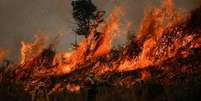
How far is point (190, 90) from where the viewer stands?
11.8m

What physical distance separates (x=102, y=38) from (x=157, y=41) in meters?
7.76

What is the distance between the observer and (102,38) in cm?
3484

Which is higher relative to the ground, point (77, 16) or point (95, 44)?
point (77, 16)

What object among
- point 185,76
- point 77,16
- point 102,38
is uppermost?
point 77,16

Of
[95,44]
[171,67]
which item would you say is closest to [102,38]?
[95,44]

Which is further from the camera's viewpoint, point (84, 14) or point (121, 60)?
point (84, 14)

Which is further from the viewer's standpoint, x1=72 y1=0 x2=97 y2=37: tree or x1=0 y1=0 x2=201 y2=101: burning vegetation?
x1=72 y1=0 x2=97 y2=37: tree

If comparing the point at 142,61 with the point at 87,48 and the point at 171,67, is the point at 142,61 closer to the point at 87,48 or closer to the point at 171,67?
the point at 171,67

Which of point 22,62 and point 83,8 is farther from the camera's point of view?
point 83,8

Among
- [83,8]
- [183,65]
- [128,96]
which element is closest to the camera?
[128,96]

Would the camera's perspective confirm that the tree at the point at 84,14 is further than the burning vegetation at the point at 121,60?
Yes

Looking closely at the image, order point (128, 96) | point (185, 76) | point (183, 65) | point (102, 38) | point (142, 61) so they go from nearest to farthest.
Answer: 1. point (128, 96)
2. point (185, 76)
3. point (183, 65)
4. point (142, 61)
5. point (102, 38)

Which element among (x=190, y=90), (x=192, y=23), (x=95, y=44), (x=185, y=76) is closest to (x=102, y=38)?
(x=95, y=44)

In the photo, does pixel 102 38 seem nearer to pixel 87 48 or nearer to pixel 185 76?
pixel 87 48
